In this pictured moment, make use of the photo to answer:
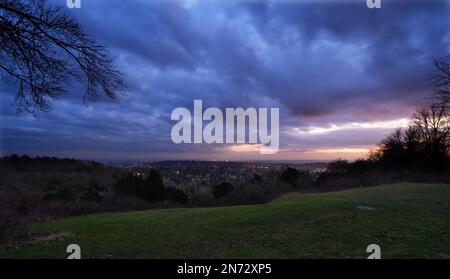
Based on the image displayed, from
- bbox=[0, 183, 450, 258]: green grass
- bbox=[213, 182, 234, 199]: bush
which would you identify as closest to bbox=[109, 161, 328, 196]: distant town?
bbox=[213, 182, 234, 199]: bush

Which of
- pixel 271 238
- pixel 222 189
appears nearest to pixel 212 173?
pixel 222 189

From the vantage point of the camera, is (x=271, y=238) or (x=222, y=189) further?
(x=222, y=189)

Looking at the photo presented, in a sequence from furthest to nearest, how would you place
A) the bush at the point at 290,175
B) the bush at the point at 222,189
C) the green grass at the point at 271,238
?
the bush at the point at 290,175 < the bush at the point at 222,189 < the green grass at the point at 271,238

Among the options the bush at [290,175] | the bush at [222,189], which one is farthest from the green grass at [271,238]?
the bush at [290,175]

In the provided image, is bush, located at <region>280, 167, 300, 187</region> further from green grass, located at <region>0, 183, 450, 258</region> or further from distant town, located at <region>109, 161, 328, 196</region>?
green grass, located at <region>0, 183, 450, 258</region>

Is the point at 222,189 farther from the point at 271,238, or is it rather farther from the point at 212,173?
the point at 271,238

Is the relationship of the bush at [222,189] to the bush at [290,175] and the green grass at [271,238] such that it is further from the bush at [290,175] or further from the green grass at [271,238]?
the green grass at [271,238]

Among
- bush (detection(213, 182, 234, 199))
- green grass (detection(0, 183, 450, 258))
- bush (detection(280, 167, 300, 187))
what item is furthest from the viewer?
bush (detection(280, 167, 300, 187))

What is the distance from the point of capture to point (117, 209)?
32.1 meters

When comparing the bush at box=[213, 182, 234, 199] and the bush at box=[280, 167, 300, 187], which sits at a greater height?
the bush at box=[280, 167, 300, 187]
